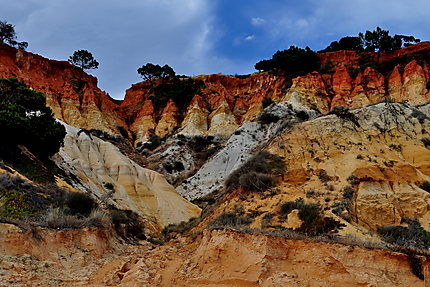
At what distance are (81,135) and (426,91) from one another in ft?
123

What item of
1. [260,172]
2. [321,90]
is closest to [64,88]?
[321,90]

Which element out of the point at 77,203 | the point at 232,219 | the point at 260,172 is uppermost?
the point at 260,172

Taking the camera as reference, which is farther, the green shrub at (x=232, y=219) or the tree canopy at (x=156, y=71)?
the tree canopy at (x=156, y=71)

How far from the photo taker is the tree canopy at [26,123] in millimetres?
21672

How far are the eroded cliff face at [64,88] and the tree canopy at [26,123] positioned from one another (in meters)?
19.6

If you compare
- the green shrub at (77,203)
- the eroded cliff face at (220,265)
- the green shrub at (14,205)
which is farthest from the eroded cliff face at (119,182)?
the eroded cliff face at (220,265)

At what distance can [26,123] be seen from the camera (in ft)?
76.2

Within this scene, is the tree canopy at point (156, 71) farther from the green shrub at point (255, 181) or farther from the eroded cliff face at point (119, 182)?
the green shrub at point (255, 181)

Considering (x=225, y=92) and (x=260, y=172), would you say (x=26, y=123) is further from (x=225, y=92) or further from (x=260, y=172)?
(x=225, y=92)

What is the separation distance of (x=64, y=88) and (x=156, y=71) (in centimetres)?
1434

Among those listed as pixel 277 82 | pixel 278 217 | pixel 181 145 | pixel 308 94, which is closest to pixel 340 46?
pixel 277 82

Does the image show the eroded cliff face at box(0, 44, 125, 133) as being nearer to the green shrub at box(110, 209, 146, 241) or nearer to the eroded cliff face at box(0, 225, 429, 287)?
the green shrub at box(110, 209, 146, 241)

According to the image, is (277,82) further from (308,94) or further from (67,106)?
(67,106)

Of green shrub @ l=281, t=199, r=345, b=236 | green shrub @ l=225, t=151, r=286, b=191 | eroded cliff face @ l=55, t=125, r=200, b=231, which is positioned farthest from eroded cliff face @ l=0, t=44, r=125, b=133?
green shrub @ l=281, t=199, r=345, b=236
